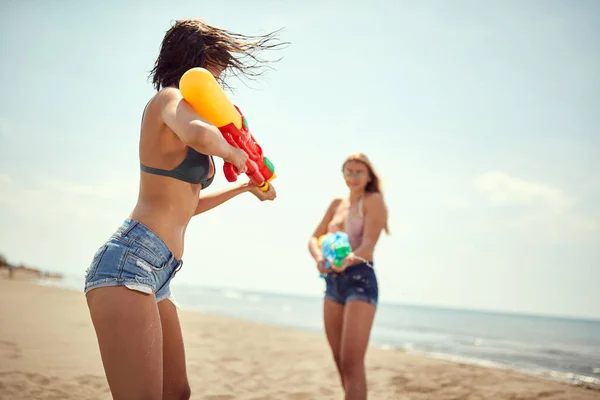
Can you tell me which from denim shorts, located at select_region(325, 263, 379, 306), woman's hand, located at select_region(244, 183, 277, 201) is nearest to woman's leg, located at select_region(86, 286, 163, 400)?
woman's hand, located at select_region(244, 183, 277, 201)

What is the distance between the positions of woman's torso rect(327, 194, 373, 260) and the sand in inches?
98.9

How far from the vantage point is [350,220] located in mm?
4797

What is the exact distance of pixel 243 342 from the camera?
399 inches

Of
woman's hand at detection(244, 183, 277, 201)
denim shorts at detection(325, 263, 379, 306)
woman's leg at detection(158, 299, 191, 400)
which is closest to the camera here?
woman's leg at detection(158, 299, 191, 400)

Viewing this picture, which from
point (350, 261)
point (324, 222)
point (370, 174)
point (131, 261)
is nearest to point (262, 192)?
point (131, 261)

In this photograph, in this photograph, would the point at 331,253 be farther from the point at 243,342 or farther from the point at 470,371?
the point at 243,342

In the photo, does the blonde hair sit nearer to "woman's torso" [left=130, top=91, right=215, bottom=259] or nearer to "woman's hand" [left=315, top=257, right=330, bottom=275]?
"woman's hand" [left=315, top=257, right=330, bottom=275]

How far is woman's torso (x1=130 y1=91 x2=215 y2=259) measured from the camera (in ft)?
7.02

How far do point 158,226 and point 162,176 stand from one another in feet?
0.72

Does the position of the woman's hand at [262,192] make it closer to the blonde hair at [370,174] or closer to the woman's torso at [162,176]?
the woman's torso at [162,176]

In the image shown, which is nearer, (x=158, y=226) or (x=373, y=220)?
(x=158, y=226)

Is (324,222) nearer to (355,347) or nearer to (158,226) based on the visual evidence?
(355,347)

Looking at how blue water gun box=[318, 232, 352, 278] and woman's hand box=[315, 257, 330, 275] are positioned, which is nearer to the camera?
blue water gun box=[318, 232, 352, 278]

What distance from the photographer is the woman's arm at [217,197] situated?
2.82 m
